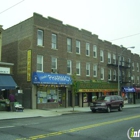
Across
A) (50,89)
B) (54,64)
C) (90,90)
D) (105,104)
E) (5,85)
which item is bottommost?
(105,104)

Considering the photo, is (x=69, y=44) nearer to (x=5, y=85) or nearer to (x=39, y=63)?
(x=39, y=63)

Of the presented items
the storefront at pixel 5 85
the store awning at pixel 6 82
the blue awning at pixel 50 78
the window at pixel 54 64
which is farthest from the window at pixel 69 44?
the store awning at pixel 6 82

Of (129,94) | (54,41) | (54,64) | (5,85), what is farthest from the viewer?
(129,94)

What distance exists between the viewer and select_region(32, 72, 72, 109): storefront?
24078 millimetres

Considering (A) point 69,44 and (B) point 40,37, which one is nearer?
(B) point 40,37

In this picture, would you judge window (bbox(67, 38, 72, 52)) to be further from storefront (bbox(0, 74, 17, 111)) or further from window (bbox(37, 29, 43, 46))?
storefront (bbox(0, 74, 17, 111))

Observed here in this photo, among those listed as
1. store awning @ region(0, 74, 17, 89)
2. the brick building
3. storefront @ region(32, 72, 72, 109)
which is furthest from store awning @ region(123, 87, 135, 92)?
store awning @ region(0, 74, 17, 89)

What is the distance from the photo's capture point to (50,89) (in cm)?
2611

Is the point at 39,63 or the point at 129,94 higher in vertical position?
the point at 39,63

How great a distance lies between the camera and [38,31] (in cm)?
2536

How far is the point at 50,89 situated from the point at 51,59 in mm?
3485

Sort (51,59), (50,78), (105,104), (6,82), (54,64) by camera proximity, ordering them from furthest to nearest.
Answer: (54,64) → (51,59) → (50,78) → (105,104) → (6,82)

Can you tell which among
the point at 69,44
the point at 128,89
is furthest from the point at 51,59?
the point at 128,89

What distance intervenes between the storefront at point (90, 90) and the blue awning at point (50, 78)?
2.01m
